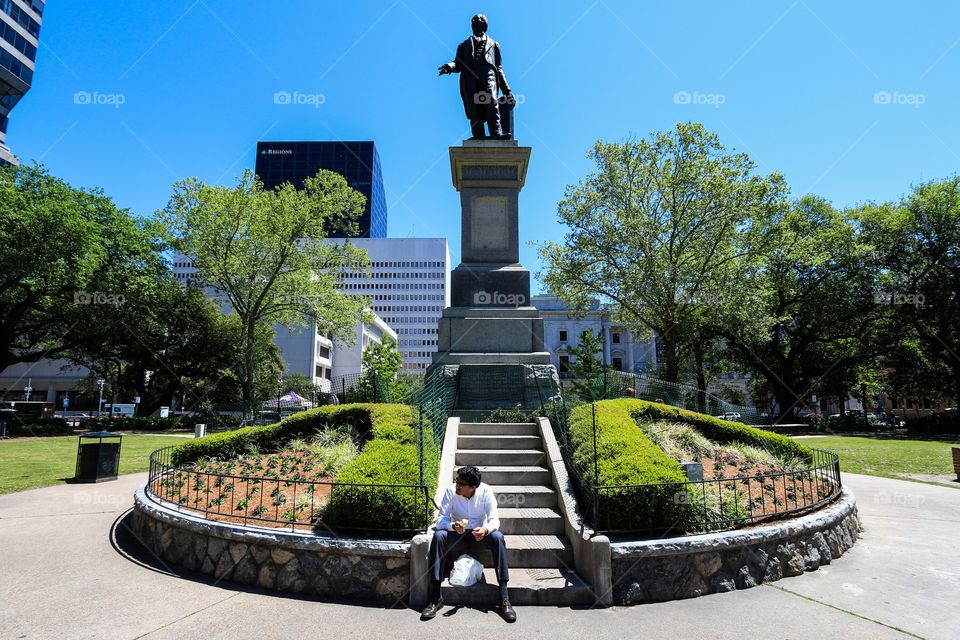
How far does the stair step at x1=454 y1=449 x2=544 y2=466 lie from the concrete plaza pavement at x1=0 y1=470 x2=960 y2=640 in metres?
3.19

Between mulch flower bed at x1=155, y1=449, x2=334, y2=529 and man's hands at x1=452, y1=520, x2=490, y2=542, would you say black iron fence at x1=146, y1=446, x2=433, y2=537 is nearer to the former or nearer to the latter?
mulch flower bed at x1=155, y1=449, x2=334, y2=529

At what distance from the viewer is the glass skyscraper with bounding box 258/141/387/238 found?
167 m

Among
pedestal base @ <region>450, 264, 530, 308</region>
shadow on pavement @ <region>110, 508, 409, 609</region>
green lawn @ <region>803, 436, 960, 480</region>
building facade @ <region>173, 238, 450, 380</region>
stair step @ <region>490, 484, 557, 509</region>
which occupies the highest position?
building facade @ <region>173, 238, 450, 380</region>

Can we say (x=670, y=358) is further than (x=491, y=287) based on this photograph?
Yes

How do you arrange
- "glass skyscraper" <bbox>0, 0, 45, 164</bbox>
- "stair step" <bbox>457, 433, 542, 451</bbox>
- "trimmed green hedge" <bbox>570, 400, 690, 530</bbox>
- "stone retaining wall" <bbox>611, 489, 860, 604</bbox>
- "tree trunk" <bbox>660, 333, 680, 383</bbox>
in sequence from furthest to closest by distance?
1. "glass skyscraper" <bbox>0, 0, 45, 164</bbox>
2. "tree trunk" <bbox>660, 333, 680, 383</bbox>
3. "stair step" <bbox>457, 433, 542, 451</bbox>
4. "trimmed green hedge" <bbox>570, 400, 690, 530</bbox>
5. "stone retaining wall" <bbox>611, 489, 860, 604</bbox>

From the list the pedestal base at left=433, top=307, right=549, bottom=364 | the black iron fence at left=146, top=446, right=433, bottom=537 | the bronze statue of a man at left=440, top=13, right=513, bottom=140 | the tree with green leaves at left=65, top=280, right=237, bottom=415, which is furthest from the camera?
the tree with green leaves at left=65, top=280, right=237, bottom=415

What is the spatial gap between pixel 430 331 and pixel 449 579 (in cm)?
14292

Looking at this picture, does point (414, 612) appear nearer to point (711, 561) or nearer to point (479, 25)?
point (711, 561)

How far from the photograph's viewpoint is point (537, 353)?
500 inches

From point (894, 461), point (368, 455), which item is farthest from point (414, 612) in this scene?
point (894, 461)

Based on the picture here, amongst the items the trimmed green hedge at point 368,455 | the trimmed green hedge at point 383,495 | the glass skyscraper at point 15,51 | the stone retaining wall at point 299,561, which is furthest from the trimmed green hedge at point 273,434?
the glass skyscraper at point 15,51

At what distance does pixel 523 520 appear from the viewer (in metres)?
6.90

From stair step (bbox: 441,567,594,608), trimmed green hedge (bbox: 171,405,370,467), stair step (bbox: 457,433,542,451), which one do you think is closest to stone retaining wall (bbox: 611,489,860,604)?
stair step (bbox: 441,567,594,608)

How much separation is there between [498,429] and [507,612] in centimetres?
463
